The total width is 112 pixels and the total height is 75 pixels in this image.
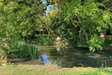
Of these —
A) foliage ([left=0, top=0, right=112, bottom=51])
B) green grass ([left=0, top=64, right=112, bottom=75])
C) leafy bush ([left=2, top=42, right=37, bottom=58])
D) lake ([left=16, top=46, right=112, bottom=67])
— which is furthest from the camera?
leafy bush ([left=2, top=42, right=37, bottom=58])

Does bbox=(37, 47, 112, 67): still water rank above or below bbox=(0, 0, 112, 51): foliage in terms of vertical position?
below

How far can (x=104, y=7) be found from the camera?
9.22 m

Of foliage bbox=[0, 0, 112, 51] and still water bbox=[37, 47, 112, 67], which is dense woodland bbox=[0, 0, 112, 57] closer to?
foliage bbox=[0, 0, 112, 51]

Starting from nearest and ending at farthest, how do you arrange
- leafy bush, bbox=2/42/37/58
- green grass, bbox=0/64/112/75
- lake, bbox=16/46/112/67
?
Answer: green grass, bbox=0/64/112/75
lake, bbox=16/46/112/67
leafy bush, bbox=2/42/37/58

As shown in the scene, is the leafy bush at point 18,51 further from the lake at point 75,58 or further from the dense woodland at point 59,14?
the dense woodland at point 59,14

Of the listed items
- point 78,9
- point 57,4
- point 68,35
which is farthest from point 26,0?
point 68,35

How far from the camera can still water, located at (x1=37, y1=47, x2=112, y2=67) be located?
1608 cm

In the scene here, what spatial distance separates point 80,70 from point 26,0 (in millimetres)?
3103

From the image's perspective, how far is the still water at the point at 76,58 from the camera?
16075mm

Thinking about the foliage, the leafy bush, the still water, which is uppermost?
the foliage

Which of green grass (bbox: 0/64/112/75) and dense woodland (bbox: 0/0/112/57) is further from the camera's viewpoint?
dense woodland (bbox: 0/0/112/57)

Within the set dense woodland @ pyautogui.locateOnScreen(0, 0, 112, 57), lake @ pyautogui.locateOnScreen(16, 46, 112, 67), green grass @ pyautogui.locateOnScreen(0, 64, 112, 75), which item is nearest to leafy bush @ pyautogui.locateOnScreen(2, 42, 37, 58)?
lake @ pyautogui.locateOnScreen(16, 46, 112, 67)

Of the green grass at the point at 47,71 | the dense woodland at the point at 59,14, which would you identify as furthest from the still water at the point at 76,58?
the green grass at the point at 47,71

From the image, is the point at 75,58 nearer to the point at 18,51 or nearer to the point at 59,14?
the point at 18,51
